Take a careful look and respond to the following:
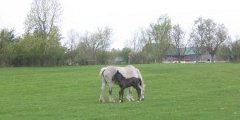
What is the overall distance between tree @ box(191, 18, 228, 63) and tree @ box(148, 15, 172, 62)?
9218 millimetres

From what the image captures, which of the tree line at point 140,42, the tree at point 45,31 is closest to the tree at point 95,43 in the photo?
the tree line at point 140,42

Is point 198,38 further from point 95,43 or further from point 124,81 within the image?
point 124,81

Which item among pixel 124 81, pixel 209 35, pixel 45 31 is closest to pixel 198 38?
pixel 209 35

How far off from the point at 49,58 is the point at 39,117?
3458 inches

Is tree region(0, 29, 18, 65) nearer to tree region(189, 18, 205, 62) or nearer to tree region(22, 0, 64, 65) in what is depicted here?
tree region(22, 0, 64, 65)

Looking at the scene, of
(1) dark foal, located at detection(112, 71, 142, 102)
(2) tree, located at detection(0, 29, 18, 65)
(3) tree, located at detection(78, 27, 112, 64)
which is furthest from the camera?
(3) tree, located at detection(78, 27, 112, 64)

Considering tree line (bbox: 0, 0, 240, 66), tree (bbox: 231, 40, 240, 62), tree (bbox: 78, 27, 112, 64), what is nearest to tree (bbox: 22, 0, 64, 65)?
tree line (bbox: 0, 0, 240, 66)

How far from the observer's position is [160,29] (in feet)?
491

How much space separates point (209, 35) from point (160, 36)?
53.9 feet

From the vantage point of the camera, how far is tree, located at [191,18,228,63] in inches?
5792

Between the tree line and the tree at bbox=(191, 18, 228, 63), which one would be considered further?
the tree at bbox=(191, 18, 228, 63)

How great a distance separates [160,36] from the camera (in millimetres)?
149125

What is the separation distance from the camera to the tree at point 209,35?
147125mm

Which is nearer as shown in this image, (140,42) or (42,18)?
(42,18)
